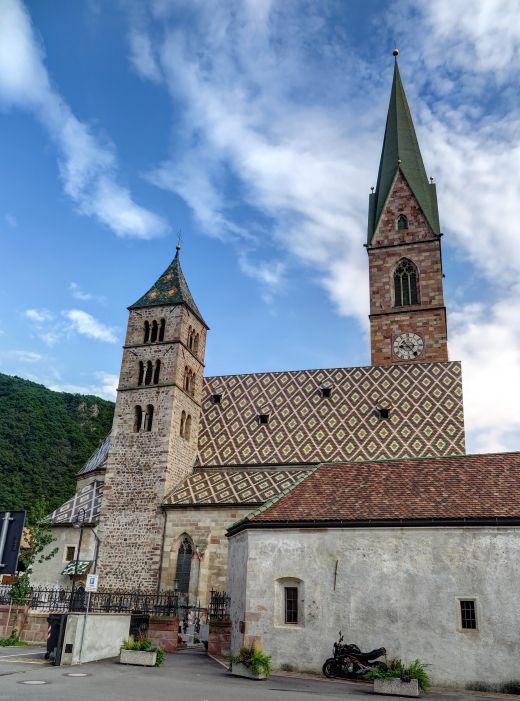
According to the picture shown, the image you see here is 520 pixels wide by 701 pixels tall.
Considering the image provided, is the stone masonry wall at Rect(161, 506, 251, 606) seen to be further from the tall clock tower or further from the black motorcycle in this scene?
the tall clock tower

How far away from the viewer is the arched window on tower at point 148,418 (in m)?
31.3

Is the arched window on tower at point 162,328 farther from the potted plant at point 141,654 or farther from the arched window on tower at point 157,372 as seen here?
the potted plant at point 141,654

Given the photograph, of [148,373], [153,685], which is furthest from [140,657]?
[148,373]

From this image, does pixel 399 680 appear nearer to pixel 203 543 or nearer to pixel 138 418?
pixel 203 543

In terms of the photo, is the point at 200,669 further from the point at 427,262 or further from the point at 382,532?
the point at 427,262

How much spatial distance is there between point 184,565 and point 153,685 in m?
14.5

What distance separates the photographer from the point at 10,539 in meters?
10.6

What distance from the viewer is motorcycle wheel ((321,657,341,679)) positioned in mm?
15922

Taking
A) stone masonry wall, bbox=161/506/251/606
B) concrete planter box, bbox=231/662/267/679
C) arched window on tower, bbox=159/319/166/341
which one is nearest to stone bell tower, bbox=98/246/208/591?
arched window on tower, bbox=159/319/166/341

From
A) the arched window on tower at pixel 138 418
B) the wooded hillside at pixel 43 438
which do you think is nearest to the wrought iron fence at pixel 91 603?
the arched window on tower at pixel 138 418

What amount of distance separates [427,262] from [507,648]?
96.4 feet

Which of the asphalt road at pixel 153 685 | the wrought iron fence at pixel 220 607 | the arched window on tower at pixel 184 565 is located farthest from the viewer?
the arched window on tower at pixel 184 565

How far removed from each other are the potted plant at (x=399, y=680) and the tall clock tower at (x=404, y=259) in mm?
25222

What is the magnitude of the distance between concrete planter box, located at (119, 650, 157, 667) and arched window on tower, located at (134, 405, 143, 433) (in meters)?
15.9
